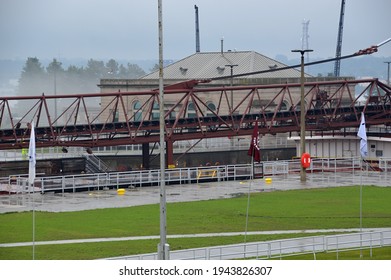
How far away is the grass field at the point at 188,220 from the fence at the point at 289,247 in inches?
137

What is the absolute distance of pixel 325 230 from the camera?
46594 mm

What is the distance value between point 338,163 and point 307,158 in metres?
9.09

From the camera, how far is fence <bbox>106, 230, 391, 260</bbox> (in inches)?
1437

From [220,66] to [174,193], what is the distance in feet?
184

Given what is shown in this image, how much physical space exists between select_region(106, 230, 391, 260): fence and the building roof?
75.0 metres

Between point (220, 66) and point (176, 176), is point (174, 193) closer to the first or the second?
point (176, 176)

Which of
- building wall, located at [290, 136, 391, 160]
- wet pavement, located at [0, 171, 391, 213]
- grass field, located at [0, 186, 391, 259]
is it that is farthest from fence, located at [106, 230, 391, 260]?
building wall, located at [290, 136, 391, 160]

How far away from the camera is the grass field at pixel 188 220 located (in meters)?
41.6

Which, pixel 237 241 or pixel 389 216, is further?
pixel 389 216

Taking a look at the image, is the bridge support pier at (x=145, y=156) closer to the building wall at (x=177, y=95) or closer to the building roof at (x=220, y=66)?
the building wall at (x=177, y=95)

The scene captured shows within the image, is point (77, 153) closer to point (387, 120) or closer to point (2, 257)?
point (387, 120)

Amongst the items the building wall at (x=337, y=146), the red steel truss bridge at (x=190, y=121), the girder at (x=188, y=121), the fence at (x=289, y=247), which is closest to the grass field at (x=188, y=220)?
the fence at (x=289, y=247)

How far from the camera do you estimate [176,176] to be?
7050 centimetres
